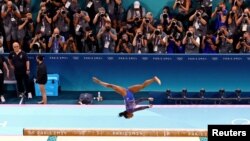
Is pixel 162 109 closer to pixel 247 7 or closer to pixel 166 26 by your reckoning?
pixel 166 26

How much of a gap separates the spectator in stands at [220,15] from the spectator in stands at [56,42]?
164 inches

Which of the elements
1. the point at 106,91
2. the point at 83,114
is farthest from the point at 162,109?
the point at 106,91

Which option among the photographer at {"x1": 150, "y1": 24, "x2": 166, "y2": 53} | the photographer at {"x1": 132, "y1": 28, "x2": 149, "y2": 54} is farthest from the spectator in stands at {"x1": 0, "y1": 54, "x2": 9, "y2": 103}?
the photographer at {"x1": 150, "y1": 24, "x2": 166, "y2": 53}

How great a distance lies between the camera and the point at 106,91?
49.8 ft

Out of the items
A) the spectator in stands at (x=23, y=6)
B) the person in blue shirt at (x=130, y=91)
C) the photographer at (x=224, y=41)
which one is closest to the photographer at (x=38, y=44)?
the spectator in stands at (x=23, y=6)

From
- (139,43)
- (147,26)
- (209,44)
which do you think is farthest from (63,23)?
(209,44)

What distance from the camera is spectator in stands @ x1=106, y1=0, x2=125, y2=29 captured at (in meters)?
15.4

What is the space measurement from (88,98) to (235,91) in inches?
146

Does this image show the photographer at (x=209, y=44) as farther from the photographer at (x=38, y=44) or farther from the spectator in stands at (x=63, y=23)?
the photographer at (x=38, y=44)

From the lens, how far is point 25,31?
15.3 meters

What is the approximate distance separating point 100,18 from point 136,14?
3.40ft

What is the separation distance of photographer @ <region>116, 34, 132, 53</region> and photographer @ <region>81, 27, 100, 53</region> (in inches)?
24.4

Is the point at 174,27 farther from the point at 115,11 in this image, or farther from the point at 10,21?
the point at 10,21

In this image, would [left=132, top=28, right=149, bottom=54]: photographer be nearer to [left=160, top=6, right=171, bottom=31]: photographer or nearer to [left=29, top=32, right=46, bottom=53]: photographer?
[left=160, top=6, right=171, bottom=31]: photographer
